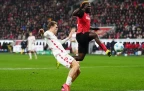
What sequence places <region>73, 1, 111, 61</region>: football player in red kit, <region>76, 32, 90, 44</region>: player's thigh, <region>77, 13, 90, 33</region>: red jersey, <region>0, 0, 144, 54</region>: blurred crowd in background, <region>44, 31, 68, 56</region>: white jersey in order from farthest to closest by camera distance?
<region>0, 0, 144, 54</region>: blurred crowd in background
<region>77, 13, 90, 33</region>: red jersey
<region>76, 32, 90, 44</region>: player's thigh
<region>73, 1, 111, 61</region>: football player in red kit
<region>44, 31, 68, 56</region>: white jersey

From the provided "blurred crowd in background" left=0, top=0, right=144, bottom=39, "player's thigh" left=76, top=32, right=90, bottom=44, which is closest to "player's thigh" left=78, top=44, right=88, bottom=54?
"player's thigh" left=76, top=32, right=90, bottom=44

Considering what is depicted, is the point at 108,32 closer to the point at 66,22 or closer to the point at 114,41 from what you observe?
the point at 114,41

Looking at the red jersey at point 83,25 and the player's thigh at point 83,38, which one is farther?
the red jersey at point 83,25

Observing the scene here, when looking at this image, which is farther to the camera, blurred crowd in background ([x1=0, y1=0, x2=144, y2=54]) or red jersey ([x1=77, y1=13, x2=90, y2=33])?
blurred crowd in background ([x1=0, y1=0, x2=144, y2=54])

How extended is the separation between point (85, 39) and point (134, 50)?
31.6m

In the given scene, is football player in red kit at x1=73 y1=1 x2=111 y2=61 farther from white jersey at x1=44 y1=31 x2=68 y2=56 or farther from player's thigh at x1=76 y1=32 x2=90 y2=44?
white jersey at x1=44 y1=31 x2=68 y2=56

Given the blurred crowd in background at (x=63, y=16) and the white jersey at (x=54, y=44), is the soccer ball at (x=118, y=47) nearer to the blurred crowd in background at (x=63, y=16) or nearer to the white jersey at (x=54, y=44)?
the blurred crowd in background at (x=63, y=16)

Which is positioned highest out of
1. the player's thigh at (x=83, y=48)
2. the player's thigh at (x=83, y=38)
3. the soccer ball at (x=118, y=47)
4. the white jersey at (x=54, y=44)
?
the white jersey at (x=54, y=44)

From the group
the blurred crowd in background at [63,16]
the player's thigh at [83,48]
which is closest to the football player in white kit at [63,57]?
the player's thigh at [83,48]

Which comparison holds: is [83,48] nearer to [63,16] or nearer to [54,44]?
[54,44]

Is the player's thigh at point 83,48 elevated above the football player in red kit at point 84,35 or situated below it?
below

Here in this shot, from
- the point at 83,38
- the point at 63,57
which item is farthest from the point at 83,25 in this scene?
the point at 63,57

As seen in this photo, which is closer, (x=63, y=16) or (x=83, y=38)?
(x=83, y=38)

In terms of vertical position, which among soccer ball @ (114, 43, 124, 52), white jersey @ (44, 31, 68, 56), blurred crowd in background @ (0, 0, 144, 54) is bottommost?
soccer ball @ (114, 43, 124, 52)
